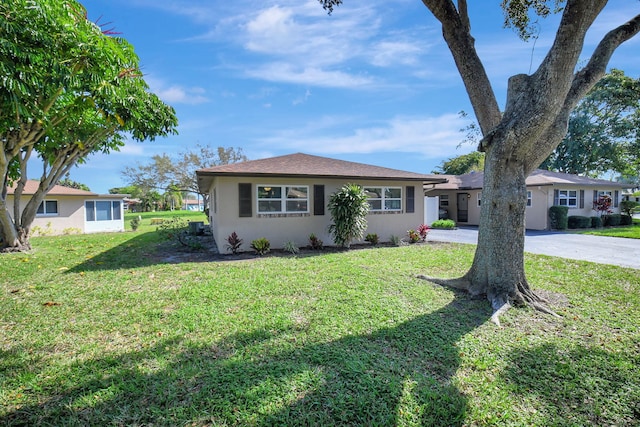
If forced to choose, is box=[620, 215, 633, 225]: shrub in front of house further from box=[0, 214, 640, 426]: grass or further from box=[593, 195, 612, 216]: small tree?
box=[0, 214, 640, 426]: grass

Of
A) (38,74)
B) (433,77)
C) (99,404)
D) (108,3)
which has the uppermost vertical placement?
(108,3)

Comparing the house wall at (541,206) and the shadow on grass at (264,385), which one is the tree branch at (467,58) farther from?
the house wall at (541,206)

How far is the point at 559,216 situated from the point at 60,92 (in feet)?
70.9

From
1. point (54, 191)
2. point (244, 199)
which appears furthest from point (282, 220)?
point (54, 191)

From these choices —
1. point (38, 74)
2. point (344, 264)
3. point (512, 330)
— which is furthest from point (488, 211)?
point (38, 74)

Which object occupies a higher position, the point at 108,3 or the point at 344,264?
the point at 108,3

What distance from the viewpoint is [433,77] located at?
930cm

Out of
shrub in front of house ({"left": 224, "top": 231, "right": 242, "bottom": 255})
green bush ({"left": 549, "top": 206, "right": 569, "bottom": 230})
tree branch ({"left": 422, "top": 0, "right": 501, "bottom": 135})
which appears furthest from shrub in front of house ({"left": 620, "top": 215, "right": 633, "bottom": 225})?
shrub in front of house ({"left": 224, "top": 231, "right": 242, "bottom": 255})

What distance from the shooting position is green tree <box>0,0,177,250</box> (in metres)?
5.78

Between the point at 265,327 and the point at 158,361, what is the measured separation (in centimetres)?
130

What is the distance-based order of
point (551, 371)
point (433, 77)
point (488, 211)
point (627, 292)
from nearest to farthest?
1. point (551, 371)
2. point (488, 211)
3. point (627, 292)
4. point (433, 77)

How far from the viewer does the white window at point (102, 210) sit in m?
19.2

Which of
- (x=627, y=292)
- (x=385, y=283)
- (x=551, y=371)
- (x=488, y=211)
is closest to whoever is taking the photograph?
(x=551, y=371)

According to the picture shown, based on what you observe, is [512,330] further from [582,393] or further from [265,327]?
[265,327]
